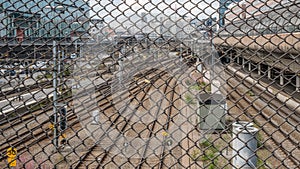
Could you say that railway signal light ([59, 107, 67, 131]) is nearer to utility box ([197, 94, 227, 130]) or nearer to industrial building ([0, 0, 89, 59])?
industrial building ([0, 0, 89, 59])

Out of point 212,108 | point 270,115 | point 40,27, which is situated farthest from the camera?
point 270,115

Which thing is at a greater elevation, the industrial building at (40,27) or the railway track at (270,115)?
the industrial building at (40,27)

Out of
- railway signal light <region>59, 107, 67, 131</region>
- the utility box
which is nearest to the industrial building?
railway signal light <region>59, 107, 67, 131</region>

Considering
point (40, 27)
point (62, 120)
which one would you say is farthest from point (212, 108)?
point (40, 27)

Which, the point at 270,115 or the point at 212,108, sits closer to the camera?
the point at 212,108

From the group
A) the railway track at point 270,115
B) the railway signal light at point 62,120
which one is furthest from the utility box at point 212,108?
the railway signal light at point 62,120

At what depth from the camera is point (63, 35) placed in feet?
5.34

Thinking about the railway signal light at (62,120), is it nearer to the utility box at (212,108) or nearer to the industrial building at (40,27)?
the industrial building at (40,27)

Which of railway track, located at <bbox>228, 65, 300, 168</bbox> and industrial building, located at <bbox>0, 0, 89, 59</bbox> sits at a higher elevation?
industrial building, located at <bbox>0, 0, 89, 59</bbox>

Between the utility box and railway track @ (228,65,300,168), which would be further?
the utility box

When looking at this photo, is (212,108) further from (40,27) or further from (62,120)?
(40,27)

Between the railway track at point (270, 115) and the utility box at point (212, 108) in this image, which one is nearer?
the railway track at point (270, 115)

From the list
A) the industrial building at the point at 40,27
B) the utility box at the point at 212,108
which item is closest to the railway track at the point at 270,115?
the utility box at the point at 212,108

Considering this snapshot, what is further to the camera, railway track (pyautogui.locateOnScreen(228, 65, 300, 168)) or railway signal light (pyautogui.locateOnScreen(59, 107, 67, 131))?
railway signal light (pyautogui.locateOnScreen(59, 107, 67, 131))
